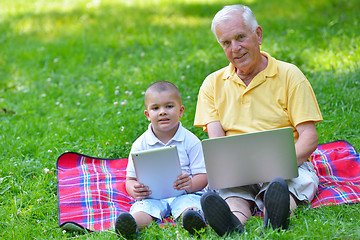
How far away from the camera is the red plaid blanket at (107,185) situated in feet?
12.7

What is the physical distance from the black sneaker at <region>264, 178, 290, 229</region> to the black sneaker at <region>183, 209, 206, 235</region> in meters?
0.41

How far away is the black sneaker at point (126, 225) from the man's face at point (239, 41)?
134cm

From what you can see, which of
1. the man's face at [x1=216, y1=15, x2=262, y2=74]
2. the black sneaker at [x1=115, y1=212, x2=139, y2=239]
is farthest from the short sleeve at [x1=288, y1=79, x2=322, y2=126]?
the black sneaker at [x1=115, y1=212, x2=139, y2=239]

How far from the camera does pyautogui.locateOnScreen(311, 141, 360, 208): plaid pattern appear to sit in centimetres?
379

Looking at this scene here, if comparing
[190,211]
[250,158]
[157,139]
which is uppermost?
[157,139]

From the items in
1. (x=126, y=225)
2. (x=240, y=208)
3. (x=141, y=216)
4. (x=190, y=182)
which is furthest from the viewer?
(x=190, y=182)

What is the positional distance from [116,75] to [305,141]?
3852 mm

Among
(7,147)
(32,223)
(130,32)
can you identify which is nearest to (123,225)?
(32,223)

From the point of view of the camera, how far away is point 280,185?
3115 mm

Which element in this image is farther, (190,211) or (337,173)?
(337,173)

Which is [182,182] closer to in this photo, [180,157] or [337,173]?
[180,157]

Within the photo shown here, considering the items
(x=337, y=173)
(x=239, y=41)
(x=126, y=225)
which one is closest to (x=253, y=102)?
(x=239, y=41)

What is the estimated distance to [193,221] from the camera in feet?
10.8

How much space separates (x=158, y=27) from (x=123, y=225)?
19.5ft
